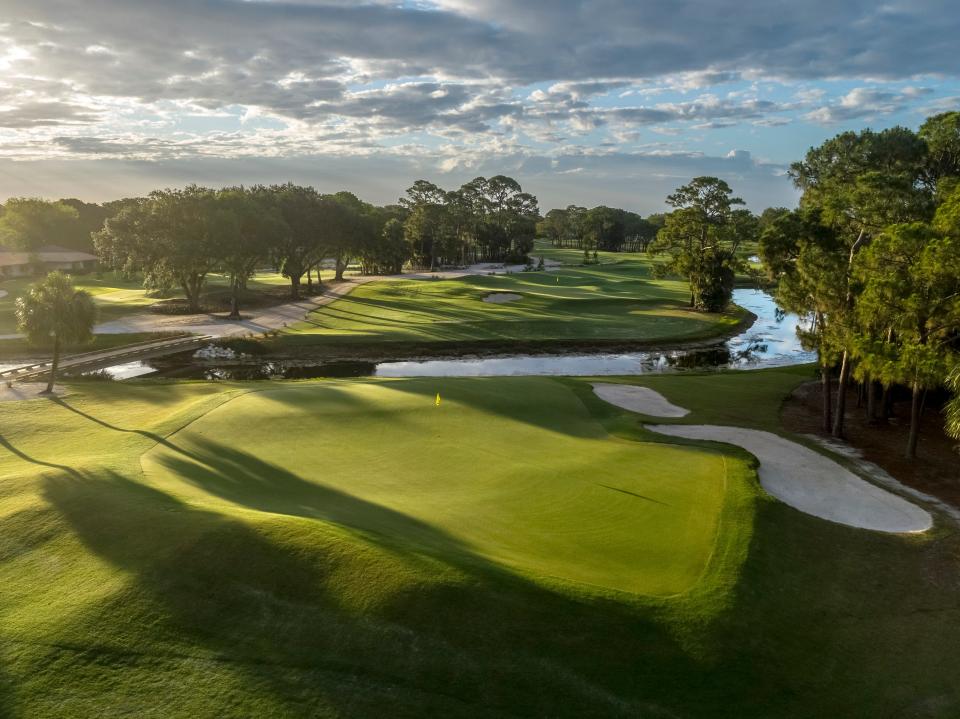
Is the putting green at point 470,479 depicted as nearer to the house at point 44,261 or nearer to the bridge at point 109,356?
the bridge at point 109,356

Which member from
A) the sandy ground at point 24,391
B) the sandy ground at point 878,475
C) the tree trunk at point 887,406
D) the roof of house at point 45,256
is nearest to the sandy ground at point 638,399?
the sandy ground at point 878,475

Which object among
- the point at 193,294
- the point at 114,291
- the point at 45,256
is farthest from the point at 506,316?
the point at 45,256

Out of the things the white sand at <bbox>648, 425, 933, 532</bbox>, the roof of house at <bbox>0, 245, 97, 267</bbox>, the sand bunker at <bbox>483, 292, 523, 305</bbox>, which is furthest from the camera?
the roof of house at <bbox>0, 245, 97, 267</bbox>

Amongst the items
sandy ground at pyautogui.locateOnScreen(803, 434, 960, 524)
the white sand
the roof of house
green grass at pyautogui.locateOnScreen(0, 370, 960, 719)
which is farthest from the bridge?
the roof of house

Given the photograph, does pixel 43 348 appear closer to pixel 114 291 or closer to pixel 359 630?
pixel 114 291

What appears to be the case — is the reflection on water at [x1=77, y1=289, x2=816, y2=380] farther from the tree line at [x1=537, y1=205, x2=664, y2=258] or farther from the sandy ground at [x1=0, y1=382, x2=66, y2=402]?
the tree line at [x1=537, y1=205, x2=664, y2=258]

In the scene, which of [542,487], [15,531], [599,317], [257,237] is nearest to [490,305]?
[599,317]

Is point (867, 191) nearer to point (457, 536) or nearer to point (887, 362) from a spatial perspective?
point (887, 362)

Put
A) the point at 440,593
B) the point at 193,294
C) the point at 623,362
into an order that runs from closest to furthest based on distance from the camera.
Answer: the point at 440,593, the point at 623,362, the point at 193,294
